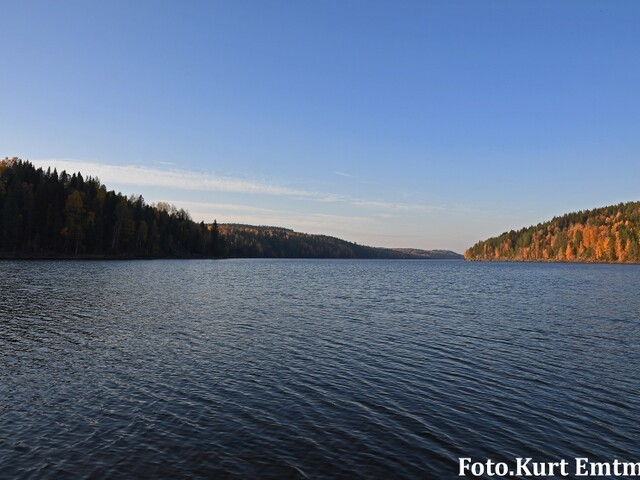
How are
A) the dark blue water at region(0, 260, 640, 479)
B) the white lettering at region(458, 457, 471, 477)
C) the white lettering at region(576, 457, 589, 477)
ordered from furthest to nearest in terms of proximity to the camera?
the dark blue water at region(0, 260, 640, 479)
the white lettering at region(576, 457, 589, 477)
the white lettering at region(458, 457, 471, 477)

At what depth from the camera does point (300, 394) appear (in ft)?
63.2

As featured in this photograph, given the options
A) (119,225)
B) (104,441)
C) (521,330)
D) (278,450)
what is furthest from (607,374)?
(119,225)

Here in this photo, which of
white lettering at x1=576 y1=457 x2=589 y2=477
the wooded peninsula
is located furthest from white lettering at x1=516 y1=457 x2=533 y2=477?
the wooded peninsula

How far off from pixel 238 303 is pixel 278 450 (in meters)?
38.2

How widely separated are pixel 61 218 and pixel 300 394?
149421 mm

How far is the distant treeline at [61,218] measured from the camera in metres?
128

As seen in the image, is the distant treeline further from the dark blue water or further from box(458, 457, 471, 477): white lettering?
box(458, 457, 471, 477): white lettering

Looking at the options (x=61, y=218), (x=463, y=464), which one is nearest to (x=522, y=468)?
(x=463, y=464)

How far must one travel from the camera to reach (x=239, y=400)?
18.2 m

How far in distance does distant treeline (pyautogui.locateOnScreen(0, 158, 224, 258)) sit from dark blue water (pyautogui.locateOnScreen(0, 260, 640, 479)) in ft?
362

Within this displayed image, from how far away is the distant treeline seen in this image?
128 m

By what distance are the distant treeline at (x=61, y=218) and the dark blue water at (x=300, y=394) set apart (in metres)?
110

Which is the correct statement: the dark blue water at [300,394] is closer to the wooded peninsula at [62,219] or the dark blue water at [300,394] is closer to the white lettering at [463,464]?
the white lettering at [463,464]

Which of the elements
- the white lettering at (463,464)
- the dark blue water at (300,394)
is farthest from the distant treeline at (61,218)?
the white lettering at (463,464)
